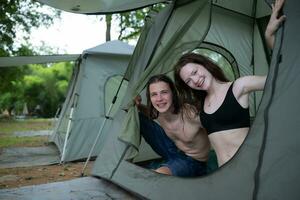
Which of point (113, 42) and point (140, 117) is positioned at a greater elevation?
point (113, 42)

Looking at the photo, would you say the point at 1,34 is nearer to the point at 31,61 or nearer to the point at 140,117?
the point at 31,61

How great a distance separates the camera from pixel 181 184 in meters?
2.81

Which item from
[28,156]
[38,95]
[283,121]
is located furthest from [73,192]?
[38,95]

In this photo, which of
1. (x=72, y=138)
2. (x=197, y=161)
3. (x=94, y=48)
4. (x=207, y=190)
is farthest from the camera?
(x=94, y=48)

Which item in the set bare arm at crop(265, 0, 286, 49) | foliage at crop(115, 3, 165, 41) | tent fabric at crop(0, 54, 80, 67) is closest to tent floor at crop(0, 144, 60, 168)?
tent fabric at crop(0, 54, 80, 67)

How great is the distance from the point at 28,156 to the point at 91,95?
6.29ft

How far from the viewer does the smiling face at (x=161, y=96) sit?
319 cm

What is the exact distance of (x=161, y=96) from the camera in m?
3.19

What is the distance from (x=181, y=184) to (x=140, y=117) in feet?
3.18

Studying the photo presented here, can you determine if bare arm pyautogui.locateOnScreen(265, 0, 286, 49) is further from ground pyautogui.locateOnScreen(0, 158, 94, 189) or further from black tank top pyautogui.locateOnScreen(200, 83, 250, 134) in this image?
ground pyautogui.locateOnScreen(0, 158, 94, 189)

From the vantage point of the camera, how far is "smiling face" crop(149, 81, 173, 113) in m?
3.19

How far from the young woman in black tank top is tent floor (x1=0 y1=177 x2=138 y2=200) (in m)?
1.15

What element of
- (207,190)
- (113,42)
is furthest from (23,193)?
(113,42)

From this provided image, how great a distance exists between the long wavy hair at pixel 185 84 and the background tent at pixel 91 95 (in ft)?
11.3
